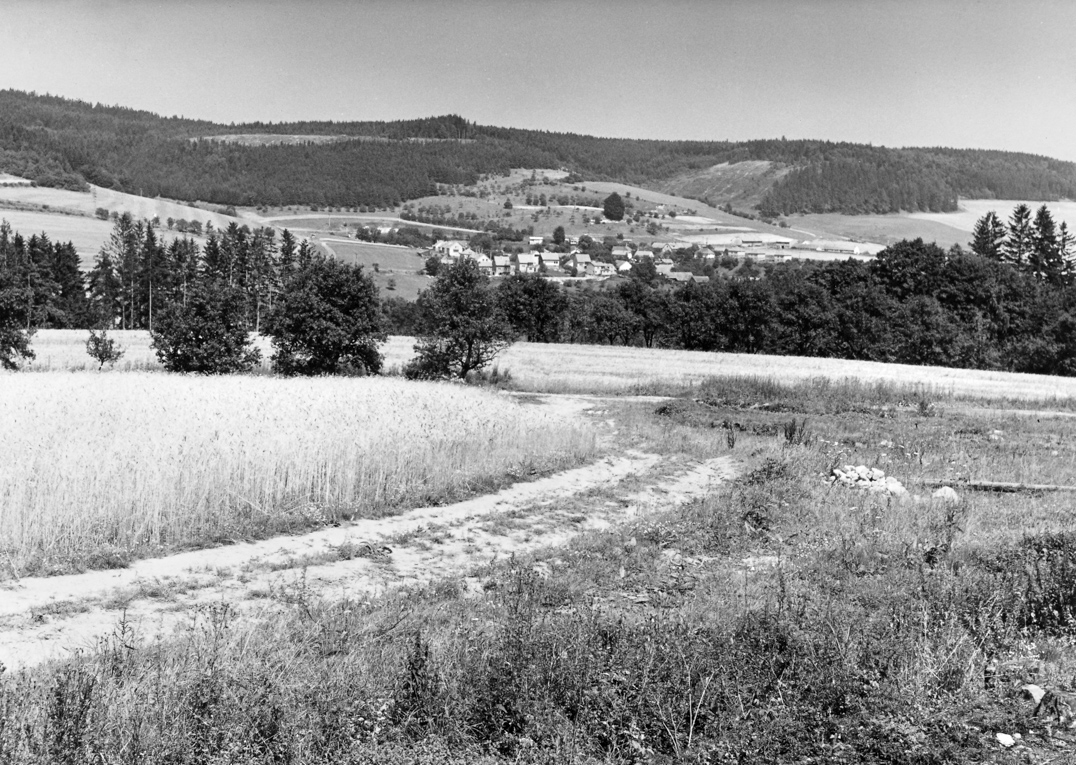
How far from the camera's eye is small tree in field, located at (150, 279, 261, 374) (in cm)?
3634

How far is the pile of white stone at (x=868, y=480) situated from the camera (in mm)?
16156

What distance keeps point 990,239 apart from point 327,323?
357 feet

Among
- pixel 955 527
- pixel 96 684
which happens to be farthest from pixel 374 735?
pixel 955 527

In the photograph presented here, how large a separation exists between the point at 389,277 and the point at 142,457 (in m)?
113

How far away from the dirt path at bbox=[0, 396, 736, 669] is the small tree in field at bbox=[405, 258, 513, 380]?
23.5 m

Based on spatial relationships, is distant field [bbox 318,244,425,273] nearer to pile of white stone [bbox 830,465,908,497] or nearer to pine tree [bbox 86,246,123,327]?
pine tree [bbox 86,246,123,327]

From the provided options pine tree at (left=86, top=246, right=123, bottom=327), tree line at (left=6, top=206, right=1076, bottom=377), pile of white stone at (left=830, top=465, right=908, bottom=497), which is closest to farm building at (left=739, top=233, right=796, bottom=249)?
tree line at (left=6, top=206, right=1076, bottom=377)

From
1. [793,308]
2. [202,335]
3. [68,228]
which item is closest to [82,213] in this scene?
[68,228]

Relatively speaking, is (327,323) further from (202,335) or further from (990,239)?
(990,239)

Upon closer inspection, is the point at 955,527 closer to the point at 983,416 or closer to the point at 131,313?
A: the point at 983,416

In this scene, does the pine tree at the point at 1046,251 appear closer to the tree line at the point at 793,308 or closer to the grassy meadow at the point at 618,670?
the tree line at the point at 793,308

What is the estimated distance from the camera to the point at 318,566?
35.9 ft

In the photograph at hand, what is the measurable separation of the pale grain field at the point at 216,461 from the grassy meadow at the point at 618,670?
10.9 feet

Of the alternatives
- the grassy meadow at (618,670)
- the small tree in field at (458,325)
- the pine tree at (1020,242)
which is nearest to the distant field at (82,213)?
the small tree in field at (458,325)
